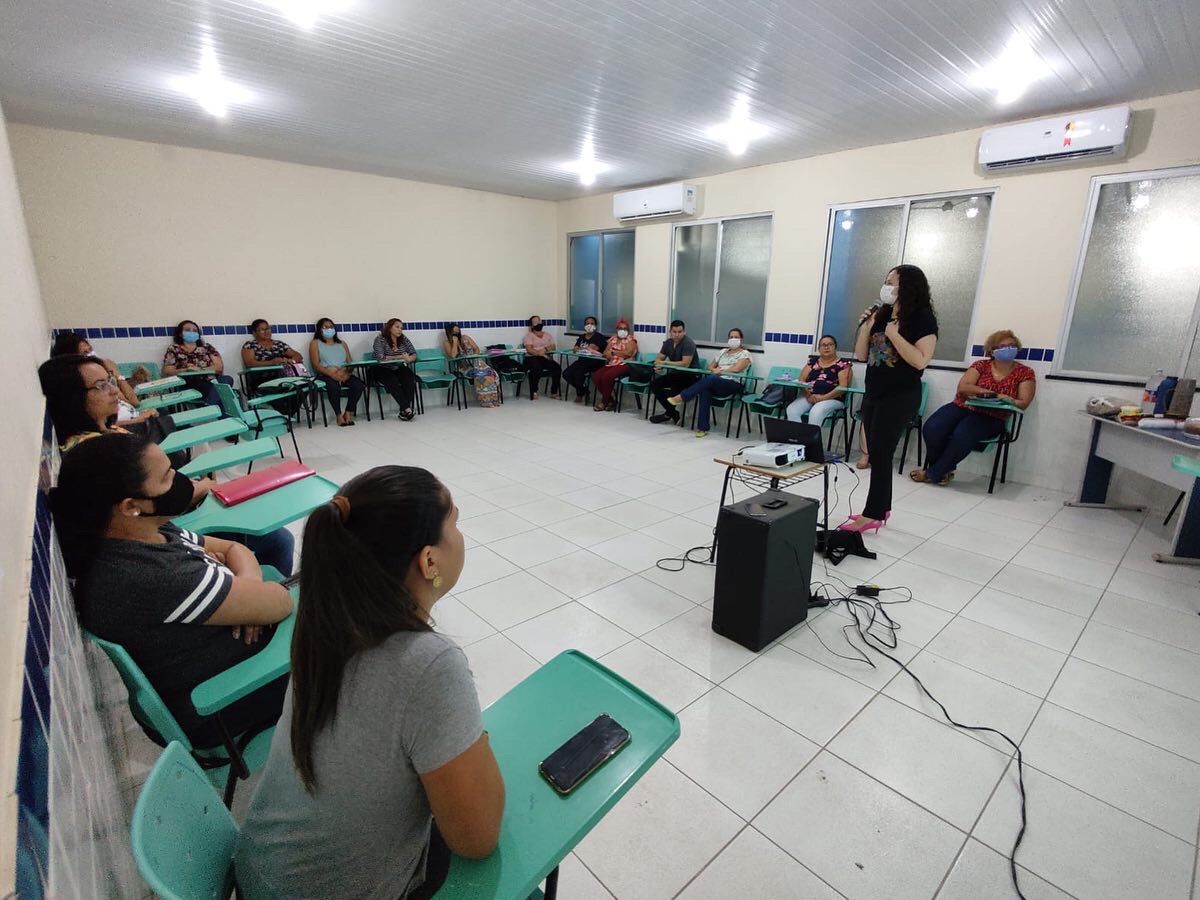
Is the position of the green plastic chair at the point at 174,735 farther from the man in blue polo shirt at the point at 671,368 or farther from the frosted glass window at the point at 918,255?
the man in blue polo shirt at the point at 671,368

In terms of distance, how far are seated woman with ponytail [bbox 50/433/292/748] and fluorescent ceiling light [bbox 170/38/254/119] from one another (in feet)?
10.7

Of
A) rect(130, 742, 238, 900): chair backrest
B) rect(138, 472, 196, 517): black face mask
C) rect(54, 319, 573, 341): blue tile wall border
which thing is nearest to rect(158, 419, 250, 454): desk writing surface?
rect(138, 472, 196, 517): black face mask

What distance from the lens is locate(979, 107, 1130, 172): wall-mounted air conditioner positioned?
3859 millimetres

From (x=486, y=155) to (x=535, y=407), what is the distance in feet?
10.7

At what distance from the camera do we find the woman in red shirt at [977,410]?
4480 mm

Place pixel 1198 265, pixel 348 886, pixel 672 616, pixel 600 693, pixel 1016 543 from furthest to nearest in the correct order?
pixel 1198 265 < pixel 1016 543 < pixel 672 616 < pixel 600 693 < pixel 348 886

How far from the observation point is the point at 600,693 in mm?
1204

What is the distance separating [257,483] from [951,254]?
5.64 metres

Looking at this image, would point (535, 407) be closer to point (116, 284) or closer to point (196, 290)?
point (196, 290)

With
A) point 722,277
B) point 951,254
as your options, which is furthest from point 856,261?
point 722,277

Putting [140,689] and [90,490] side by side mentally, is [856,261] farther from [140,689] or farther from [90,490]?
[140,689]

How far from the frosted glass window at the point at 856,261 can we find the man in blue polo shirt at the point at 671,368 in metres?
1.57

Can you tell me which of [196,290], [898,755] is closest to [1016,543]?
[898,755]

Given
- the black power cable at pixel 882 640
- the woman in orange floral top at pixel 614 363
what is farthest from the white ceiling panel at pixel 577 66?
the black power cable at pixel 882 640
